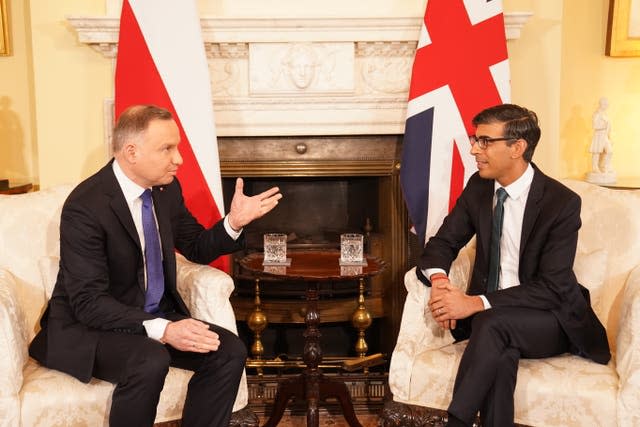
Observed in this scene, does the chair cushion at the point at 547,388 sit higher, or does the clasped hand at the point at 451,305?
the clasped hand at the point at 451,305

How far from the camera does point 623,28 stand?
4.00 metres

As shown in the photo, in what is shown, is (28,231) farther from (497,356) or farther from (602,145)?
(602,145)

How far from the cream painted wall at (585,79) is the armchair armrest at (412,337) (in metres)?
1.50

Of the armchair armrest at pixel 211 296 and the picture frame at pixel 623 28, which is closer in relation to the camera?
the armchair armrest at pixel 211 296

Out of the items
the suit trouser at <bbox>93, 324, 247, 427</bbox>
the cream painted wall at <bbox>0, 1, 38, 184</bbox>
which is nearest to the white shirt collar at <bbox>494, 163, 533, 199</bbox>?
the suit trouser at <bbox>93, 324, 247, 427</bbox>

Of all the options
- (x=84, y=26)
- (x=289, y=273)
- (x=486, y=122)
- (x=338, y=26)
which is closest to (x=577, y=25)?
(x=338, y=26)

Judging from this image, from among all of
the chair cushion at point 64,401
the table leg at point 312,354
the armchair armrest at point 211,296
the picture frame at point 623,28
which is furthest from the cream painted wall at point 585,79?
the chair cushion at point 64,401

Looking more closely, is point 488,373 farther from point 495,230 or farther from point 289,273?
point 289,273

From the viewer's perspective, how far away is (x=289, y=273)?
2.98m

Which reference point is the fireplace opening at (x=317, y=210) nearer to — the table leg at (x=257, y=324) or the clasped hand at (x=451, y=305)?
the table leg at (x=257, y=324)

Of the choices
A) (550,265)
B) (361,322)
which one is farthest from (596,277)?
(361,322)

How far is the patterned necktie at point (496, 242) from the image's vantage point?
282 centimetres

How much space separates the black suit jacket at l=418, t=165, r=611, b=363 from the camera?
267cm

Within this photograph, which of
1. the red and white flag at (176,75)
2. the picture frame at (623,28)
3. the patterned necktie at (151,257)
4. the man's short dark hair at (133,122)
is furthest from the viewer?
the picture frame at (623,28)
